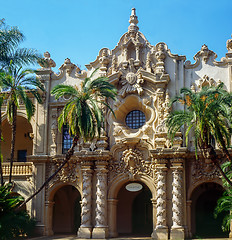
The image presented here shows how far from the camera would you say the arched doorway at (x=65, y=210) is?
41469 mm

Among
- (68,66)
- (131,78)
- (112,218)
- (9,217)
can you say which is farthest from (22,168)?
(131,78)

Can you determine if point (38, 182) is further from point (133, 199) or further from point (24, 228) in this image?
point (133, 199)

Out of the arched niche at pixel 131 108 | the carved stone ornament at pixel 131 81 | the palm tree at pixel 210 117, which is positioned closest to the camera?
the palm tree at pixel 210 117

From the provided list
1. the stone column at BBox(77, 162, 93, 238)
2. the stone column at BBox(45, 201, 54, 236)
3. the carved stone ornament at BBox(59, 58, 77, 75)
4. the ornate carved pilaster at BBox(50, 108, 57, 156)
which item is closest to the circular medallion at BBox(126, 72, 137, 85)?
the carved stone ornament at BBox(59, 58, 77, 75)

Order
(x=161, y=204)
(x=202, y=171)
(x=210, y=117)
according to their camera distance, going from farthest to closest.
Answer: (x=202, y=171)
(x=161, y=204)
(x=210, y=117)

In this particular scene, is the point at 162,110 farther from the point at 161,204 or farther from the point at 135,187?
the point at 161,204

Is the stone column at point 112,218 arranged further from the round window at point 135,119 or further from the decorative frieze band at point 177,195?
the round window at point 135,119

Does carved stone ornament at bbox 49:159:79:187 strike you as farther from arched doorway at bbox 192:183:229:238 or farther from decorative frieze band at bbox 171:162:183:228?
arched doorway at bbox 192:183:229:238

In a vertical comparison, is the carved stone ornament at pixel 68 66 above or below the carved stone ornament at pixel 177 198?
above

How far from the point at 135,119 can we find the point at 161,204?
7.49m

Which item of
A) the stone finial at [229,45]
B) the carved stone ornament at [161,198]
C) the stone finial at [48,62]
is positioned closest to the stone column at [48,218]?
the carved stone ornament at [161,198]

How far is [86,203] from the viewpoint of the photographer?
35.8 metres

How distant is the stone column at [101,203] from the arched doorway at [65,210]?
6.24m

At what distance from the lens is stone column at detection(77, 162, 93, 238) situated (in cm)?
3544
